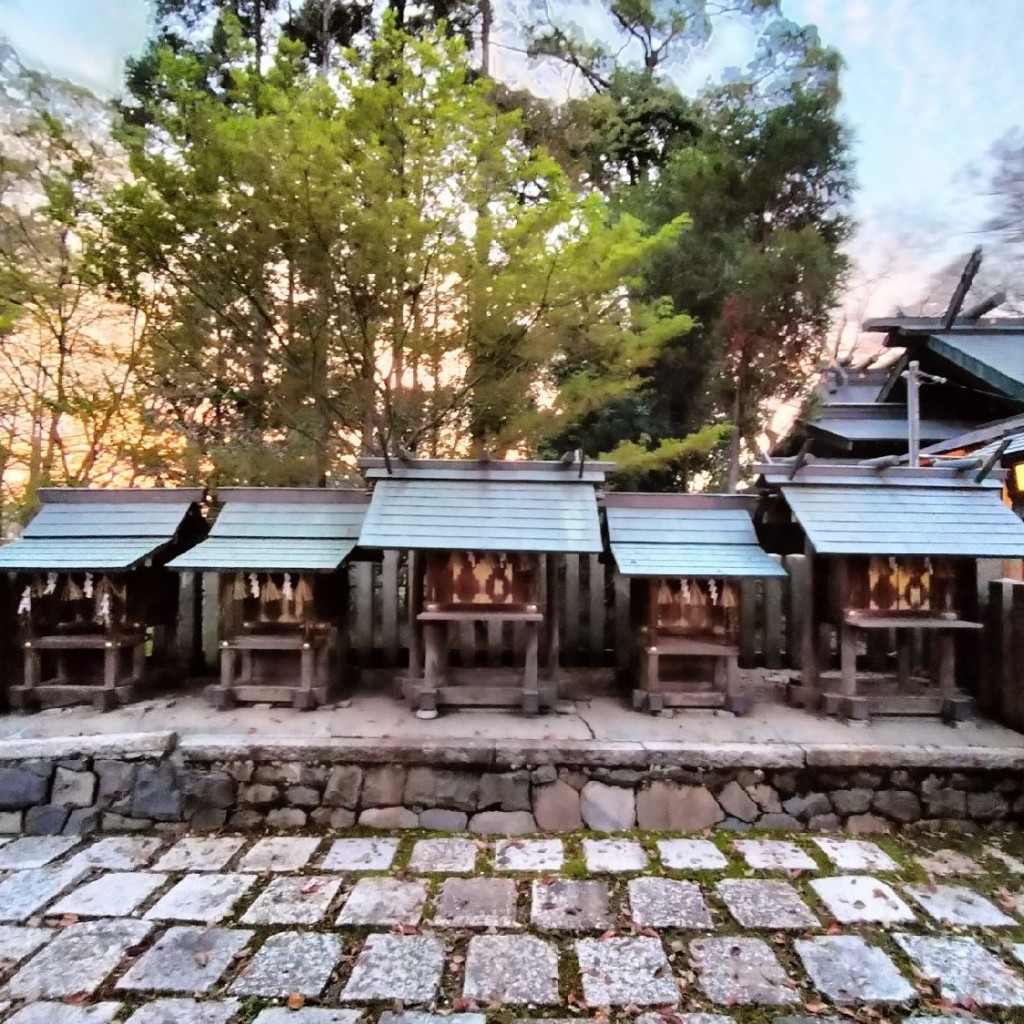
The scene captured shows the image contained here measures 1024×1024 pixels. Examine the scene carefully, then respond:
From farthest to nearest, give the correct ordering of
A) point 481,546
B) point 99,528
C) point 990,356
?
point 990,356 → point 99,528 → point 481,546

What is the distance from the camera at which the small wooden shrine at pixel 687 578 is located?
4492mm

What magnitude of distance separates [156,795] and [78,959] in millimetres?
1351

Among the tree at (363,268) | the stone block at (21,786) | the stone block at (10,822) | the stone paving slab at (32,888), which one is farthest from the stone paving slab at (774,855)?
the tree at (363,268)

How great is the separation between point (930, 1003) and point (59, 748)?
4930 millimetres

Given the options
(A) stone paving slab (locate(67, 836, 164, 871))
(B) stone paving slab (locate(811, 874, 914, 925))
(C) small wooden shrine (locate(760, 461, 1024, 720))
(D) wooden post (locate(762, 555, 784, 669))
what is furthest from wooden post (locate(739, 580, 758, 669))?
(A) stone paving slab (locate(67, 836, 164, 871))

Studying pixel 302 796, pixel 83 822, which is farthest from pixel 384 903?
pixel 83 822

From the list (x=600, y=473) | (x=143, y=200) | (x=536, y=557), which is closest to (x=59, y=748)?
(x=536, y=557)

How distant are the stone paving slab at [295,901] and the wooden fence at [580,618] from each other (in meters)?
2.60

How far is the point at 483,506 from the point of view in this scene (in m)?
4.56

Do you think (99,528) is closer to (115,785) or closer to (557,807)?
(115,785)

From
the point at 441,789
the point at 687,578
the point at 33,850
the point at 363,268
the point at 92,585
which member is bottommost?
the point at 33,850

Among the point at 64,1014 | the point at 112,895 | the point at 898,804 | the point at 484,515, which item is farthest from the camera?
the point at 484,515

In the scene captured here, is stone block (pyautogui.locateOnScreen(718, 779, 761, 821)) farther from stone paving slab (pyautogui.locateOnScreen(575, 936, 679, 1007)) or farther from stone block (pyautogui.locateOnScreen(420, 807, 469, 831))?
stone block (pyautogui.locateOnScreen(420, 807, 469, 831))

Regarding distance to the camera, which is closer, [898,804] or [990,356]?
[898,804]
